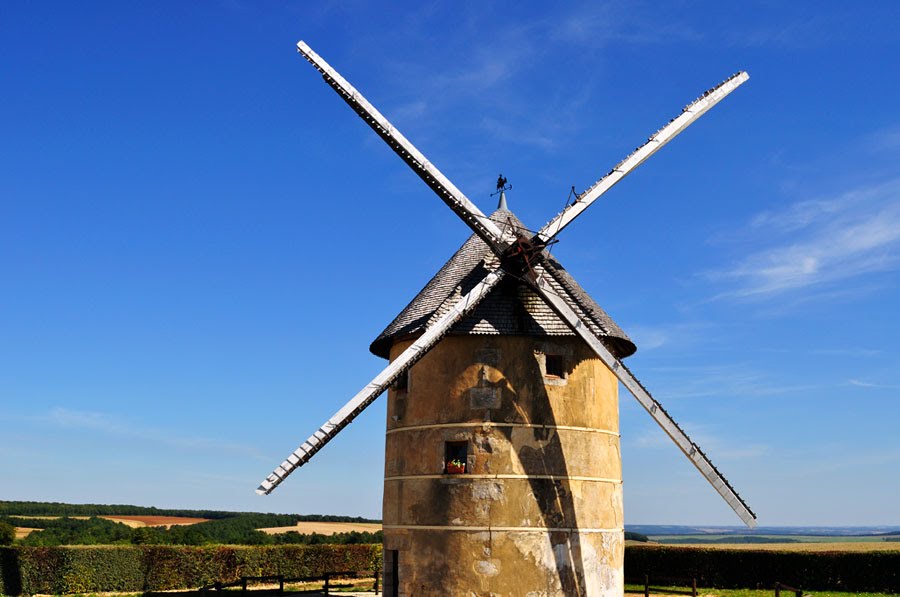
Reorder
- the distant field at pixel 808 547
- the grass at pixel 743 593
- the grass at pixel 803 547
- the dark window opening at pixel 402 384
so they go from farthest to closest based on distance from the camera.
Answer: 1. the distant field at pixel 808 547
2. the grass at pixel 803 547
3. the grass at pixel 743 593
4. the dark window opening at pixel 402 384

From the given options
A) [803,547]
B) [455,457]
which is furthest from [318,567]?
[803,547]

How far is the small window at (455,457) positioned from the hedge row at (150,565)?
1486cm

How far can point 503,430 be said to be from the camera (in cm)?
1594

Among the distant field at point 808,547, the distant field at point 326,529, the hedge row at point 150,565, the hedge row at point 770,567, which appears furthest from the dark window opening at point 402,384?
the distant field at point 326,529

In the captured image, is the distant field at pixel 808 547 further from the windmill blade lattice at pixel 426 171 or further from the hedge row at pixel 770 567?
the windmill blade lattice at pixel 426 171

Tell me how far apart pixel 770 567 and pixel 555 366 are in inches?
627

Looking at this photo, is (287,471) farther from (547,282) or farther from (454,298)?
(547,282)

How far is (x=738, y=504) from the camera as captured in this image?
53.1 ft

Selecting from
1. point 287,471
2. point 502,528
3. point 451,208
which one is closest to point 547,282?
point 451,208

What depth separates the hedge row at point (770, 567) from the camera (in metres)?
26.7

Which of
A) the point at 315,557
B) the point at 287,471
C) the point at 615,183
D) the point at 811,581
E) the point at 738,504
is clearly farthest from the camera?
the point at 315,557

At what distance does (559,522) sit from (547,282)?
449 cm

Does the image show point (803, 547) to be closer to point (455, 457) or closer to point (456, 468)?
point (455, 457)

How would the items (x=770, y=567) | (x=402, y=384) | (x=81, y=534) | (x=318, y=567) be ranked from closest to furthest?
(x=402, y=384) < (x=770, y=567) < (x=318, y=567) < (x=81, y=534)
